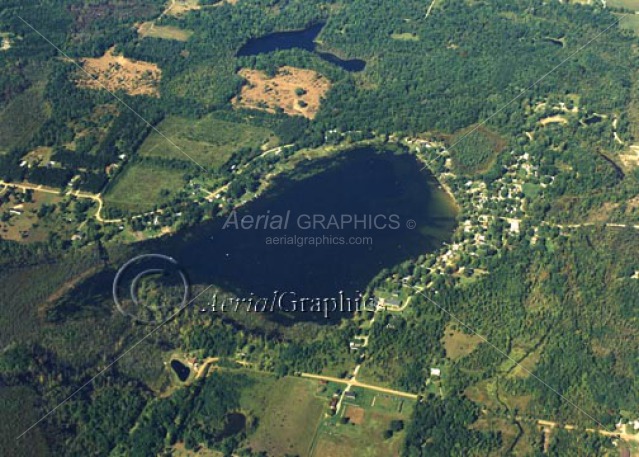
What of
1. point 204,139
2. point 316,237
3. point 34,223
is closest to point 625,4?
point 204,139

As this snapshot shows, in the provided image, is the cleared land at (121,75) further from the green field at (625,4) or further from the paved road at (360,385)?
the green field at (625,4)

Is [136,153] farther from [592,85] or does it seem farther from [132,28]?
[592,85]

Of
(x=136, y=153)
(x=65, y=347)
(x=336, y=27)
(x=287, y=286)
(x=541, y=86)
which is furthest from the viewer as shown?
(x=336, y=27)

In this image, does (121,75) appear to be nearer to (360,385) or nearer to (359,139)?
(359,139)

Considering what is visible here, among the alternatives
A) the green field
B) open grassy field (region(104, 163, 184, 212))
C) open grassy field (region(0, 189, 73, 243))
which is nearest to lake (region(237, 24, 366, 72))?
open grassy field (region(104, 163, 184, 212))

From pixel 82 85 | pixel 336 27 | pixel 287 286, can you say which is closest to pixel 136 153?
pixel 82 85

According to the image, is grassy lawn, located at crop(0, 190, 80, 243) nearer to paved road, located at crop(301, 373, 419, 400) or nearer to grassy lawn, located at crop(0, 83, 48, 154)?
grassy lawn, located at crop(0, 83, 48, 154)

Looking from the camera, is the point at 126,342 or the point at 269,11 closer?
the point at 126,342
